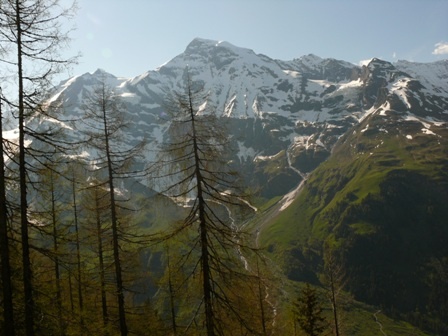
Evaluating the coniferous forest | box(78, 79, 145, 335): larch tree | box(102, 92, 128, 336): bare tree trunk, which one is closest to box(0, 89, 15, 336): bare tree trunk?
the coniferous forest

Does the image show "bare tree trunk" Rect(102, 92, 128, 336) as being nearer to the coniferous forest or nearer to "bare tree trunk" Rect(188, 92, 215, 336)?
the coniferous forest

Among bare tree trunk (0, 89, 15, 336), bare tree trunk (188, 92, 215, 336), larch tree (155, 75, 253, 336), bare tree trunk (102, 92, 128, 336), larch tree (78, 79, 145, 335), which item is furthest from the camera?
larch tree (78, 79, 145, 335)

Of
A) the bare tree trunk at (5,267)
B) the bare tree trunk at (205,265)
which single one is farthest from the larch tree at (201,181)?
the bare tree trunk at (5,267)

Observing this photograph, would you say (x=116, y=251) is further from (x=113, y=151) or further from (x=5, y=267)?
(x=5, y=267)

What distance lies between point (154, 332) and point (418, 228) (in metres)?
198

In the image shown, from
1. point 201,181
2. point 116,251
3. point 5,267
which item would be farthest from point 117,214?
point 5,267

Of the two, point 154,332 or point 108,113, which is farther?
point 154,332

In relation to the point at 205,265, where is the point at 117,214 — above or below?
above

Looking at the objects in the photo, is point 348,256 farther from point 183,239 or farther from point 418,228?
point 183,239

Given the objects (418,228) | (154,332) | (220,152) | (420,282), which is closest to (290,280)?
(420,282)

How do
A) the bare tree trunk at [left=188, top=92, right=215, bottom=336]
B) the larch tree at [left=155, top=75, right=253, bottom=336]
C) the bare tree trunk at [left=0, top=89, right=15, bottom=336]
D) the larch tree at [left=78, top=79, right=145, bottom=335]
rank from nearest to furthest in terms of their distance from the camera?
the bare tree trunk at [left=0, top=89, right=15, bottom=336] < the bare tree trunk at [left=188, top=92, right=215, bottom=336] < the larch tree at [left=155, top=75, right=253, bottom=336] < the larch tree at [left=78, top=79, right=145, bottom=335]

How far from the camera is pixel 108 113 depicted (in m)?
18.6

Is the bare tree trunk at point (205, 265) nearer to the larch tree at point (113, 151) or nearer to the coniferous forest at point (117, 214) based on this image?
the coniferous forest at point (117, 214)

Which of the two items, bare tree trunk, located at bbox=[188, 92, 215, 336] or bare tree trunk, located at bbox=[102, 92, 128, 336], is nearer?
bare tree trunk, located at bbox=[188, 92, 215, 336]
